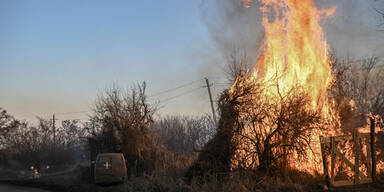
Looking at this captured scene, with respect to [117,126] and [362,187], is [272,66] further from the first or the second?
[117,126]

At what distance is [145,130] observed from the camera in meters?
28.0

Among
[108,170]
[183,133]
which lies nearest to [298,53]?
[108,170]

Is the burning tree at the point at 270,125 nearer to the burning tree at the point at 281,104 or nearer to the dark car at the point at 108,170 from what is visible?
the burning tree at the point at 281,104

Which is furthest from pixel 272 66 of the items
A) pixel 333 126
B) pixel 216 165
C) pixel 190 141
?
pixel 190 141

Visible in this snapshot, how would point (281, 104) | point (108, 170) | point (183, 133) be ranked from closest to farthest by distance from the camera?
point (281, 104) → point (108, 170) → point (183, 133)

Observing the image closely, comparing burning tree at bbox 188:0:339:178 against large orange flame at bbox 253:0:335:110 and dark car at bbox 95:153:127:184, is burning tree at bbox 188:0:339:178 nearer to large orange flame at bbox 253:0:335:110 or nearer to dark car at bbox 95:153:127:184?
large orange flame at bbox 253:0:335:110

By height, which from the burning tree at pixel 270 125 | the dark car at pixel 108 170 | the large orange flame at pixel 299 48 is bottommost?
the dark car at pixel 108 170

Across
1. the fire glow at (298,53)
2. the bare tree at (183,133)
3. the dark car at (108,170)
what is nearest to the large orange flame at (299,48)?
the fire glow at (298,53)

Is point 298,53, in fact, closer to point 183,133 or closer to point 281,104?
point 281,104

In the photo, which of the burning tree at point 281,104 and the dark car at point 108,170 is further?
the dark car at point 108,170

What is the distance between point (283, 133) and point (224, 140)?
293 centimetres

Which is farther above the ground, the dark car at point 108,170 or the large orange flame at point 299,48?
the large orange flame at point 299,48

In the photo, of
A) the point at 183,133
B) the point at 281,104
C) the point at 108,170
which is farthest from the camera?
the point at 183,133

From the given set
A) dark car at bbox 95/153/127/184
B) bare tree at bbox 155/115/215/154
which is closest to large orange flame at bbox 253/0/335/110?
dark car at bbox 95/153/127/184
